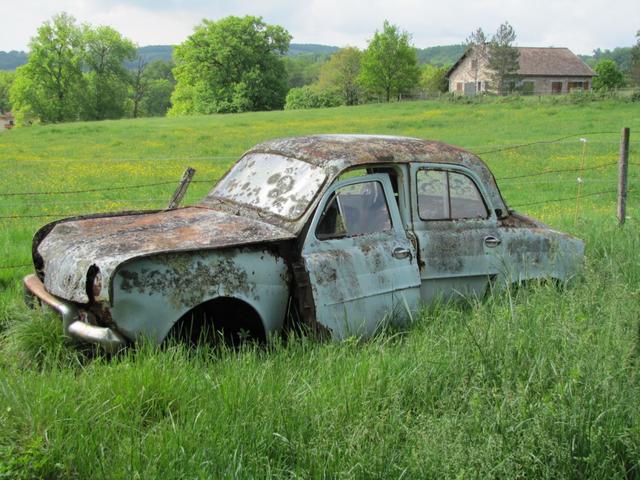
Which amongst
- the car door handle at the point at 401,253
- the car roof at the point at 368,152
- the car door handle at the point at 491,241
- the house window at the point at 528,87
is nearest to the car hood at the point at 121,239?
the car roof at the point at 368,152

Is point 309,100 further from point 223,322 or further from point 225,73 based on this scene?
point 223,322

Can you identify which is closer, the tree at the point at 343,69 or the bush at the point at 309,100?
the bush at the point at 309,100

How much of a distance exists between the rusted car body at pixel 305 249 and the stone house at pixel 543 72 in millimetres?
80247

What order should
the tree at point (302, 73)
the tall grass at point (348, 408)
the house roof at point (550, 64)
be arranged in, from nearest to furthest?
1. the tall grass at point (348, 408)
2. the house roof at point (550, 64)
3. the tree at point (302, 73)

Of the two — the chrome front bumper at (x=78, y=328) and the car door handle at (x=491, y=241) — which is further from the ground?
the car door handle at (x=491, y=241)

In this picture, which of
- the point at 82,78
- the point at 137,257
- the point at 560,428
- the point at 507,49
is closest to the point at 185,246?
the point at 137,257

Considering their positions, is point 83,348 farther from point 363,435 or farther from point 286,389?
point 363,435

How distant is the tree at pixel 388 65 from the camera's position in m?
87.6

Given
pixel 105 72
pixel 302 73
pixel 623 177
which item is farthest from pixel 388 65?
pixel 302 73

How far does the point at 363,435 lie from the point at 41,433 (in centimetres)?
157

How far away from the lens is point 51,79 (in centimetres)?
8944

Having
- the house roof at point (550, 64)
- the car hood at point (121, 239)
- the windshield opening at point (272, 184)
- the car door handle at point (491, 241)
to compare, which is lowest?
the car door handle at point (491, 241)

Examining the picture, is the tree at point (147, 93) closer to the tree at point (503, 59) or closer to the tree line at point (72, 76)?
the tree line at point (72, 76)

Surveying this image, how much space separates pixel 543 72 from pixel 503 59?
8816 mm
